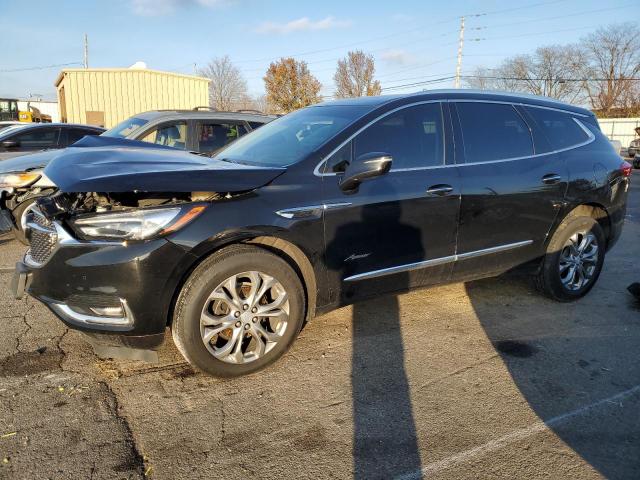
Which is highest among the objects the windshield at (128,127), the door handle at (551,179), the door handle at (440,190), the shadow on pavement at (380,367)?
the windshield at (128,127)

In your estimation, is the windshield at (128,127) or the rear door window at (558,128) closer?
the rear door window at (558,128)

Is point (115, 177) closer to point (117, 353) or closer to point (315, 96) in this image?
Result: point (117, 353)

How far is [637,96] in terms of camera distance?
5234 centimetres

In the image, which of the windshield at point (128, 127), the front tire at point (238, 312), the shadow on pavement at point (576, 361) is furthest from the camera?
the windshield at point (128, 127)

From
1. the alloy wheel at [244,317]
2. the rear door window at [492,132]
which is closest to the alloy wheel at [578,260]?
the rear door window at [492,132]

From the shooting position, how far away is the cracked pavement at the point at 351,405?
91.0 inches

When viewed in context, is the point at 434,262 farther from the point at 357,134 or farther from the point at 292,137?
the point at 292,137

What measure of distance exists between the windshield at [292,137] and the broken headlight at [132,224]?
34.7 inches

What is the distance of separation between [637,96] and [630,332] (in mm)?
59896

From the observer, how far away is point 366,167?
120 inches

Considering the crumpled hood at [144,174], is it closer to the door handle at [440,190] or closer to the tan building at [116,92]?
the door handle at [440,190]

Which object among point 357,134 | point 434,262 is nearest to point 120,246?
point 357,134

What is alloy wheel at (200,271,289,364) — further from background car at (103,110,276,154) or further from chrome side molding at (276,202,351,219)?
background car at (103,110,276,154)

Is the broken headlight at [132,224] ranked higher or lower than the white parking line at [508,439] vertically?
higher
